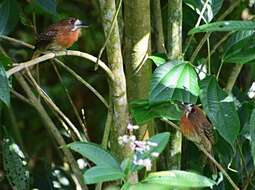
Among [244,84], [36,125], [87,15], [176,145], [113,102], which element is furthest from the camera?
[36,125]

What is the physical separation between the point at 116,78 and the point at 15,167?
72 cm

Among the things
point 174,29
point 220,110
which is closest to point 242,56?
point 220,110

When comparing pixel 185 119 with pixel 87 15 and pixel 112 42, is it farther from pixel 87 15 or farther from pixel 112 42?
pixel 87 15

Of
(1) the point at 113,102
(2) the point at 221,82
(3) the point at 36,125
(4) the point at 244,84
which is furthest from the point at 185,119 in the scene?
(3) the point at 36,125

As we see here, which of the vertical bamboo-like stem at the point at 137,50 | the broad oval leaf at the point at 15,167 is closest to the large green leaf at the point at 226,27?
the vertical bamboo-like stem at the point at 137,50

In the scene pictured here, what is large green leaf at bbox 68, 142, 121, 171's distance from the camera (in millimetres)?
1497

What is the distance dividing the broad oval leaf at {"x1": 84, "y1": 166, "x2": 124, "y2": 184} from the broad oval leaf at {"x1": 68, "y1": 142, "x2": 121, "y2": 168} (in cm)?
4

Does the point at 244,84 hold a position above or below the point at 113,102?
below

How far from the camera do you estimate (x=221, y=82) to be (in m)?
2.91

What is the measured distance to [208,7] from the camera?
7.22ft

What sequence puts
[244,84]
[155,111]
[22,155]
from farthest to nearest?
[244,84] < [22,155] < [155,111]

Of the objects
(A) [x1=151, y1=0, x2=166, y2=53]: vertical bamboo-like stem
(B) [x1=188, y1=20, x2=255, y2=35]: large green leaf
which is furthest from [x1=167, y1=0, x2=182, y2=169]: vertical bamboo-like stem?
(B) [x1=188, y1=20, x2=255, y2=35]: large green leaf

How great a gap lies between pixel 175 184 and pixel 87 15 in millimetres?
2529

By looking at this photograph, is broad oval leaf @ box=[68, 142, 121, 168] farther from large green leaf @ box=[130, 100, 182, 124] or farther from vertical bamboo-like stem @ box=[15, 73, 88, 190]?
vertical bamboo-like stem @ box=[15, 73, 88, 190]
